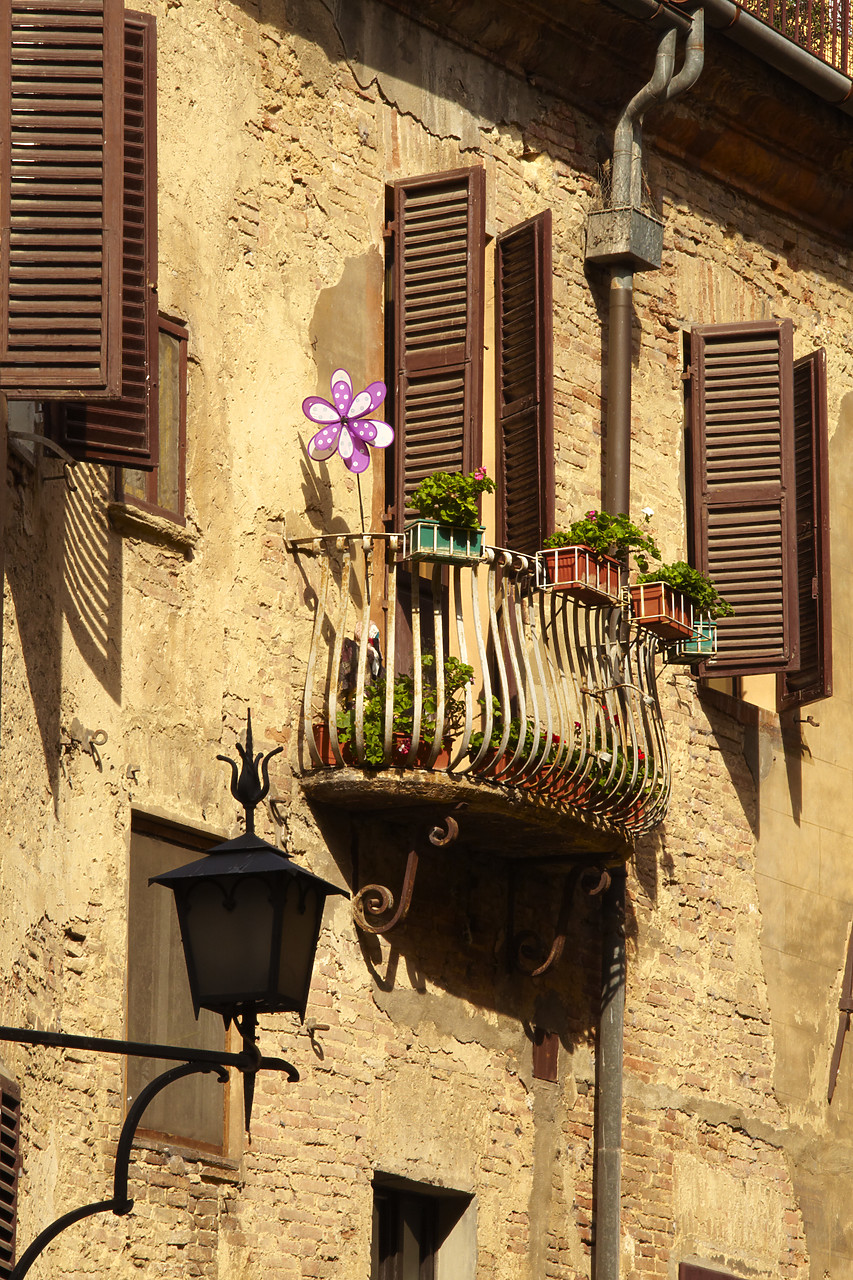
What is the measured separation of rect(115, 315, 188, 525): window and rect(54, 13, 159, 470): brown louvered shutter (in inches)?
34.9

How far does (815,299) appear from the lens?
15.2 meters

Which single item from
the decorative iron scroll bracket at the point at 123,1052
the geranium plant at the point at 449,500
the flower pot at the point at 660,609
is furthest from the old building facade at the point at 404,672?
the decorative iron scroll bracket at the point at 123,1052

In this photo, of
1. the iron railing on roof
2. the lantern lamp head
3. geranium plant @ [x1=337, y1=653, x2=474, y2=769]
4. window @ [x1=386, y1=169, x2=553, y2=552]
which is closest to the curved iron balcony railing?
geranium plant @ [x1=337, y1=653, x2=474, y2=769]

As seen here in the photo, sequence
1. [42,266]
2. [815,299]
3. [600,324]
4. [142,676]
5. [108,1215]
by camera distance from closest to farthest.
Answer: [42,266], [108,1215], [142,676], [600,324], [815,299]

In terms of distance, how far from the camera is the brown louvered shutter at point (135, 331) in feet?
32.0

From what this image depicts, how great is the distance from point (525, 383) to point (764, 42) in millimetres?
2915

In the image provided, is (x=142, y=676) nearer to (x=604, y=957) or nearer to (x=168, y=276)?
(x=168, y=276)

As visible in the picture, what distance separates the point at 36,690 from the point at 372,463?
2.82 m

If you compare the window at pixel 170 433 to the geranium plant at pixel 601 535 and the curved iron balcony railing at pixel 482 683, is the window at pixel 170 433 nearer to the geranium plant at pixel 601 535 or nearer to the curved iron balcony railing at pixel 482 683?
the curved iron balcony railing at pixel 482 683

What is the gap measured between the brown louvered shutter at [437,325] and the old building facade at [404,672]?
2 centimetres

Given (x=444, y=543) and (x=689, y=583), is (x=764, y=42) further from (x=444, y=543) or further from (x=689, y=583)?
(x=444, y=543)

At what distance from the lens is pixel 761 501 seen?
537 inches

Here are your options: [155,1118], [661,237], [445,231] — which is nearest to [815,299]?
[661,237]

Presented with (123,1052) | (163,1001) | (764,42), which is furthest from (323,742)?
(764,42)
